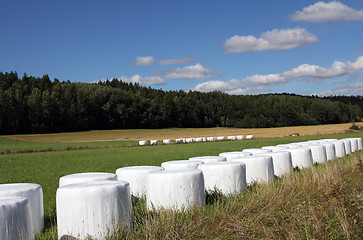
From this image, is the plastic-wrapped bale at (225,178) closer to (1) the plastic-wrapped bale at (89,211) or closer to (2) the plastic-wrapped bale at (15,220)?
(1) the plastic-wrapped bale at (89,211)

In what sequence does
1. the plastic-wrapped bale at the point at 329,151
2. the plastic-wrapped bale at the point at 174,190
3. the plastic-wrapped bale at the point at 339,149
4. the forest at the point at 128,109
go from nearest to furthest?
the plastic-wrapped bale at the point at 174,190 < the plastic-wrapped bale at the point at 329,151 < the plastic-wrapped bale at the point at 339,149 < the forest at the point at 128,109

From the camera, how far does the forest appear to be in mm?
78438

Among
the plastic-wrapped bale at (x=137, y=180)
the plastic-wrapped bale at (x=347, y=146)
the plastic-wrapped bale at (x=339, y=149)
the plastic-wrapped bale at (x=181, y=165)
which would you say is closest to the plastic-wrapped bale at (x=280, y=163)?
the plastic-wrapped bale at (x=181, y=165)

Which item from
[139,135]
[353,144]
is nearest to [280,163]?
[353,144]

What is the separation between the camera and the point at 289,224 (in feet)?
20.0

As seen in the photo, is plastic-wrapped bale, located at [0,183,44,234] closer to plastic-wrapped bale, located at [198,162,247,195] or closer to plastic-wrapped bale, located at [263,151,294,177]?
plastic-wrapped bale, located at [198,162,247,195]

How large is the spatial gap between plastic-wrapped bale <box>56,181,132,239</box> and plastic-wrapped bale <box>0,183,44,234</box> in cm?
95

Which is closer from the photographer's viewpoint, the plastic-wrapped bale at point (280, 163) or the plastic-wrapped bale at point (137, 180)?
the plastic-wrapped bale at point (137, 180)

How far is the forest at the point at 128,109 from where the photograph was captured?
7844cm

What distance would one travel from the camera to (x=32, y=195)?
660cm

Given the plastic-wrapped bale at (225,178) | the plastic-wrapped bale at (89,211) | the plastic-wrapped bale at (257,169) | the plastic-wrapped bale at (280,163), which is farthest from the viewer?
the plastic-wrapped bale at (280,163)

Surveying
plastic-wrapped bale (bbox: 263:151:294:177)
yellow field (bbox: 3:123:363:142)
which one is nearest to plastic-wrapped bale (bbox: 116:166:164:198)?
plastic-wrapped bale (bbox: 263:151:294:177)

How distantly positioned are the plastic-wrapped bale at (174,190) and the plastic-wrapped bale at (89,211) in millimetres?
1252

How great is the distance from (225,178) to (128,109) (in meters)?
89.4
